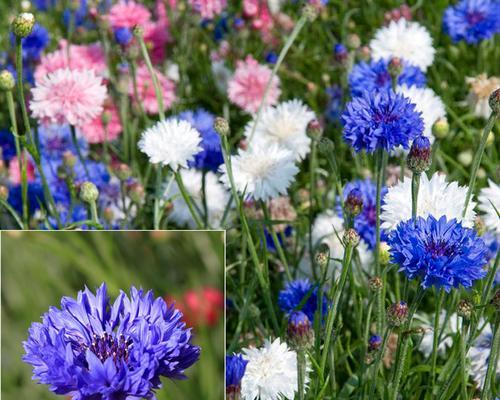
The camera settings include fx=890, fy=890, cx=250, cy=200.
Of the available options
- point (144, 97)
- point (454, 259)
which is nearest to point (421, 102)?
point (454, 259)

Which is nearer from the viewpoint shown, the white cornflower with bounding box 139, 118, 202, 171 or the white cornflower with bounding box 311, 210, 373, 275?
the white cornflower with bounding box 139, 118, 202, 171

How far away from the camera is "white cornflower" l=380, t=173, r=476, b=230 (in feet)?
4.20

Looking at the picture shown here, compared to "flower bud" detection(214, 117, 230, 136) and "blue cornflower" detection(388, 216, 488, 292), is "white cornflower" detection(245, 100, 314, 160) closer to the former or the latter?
"flower bud" detection(214, 117, 230, 136)

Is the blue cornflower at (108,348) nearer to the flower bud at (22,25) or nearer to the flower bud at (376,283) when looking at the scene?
the flower bud at (376,283)

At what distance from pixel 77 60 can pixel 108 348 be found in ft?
5.02

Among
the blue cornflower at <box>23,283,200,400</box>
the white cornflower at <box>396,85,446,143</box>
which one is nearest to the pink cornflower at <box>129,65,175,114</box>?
the white cornflower at <box>396,85,446,143</box>

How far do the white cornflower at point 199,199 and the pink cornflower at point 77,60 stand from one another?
17.2 inches

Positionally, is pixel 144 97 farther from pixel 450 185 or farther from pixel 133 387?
pixel 133 387

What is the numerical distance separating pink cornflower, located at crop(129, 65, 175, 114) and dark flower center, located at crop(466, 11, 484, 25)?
810 millimetres

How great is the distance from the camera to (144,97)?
94.8 inches

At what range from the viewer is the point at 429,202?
1.32 metres

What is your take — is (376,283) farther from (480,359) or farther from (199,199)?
(199,199)

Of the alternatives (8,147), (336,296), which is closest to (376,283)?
(336,296)

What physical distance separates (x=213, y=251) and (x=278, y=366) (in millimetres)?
268
